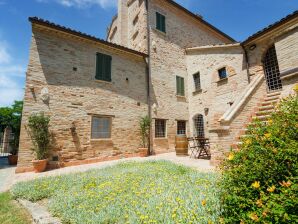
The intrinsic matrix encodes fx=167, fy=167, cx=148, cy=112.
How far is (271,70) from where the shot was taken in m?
8.23

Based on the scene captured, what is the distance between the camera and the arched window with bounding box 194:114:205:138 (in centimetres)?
1235

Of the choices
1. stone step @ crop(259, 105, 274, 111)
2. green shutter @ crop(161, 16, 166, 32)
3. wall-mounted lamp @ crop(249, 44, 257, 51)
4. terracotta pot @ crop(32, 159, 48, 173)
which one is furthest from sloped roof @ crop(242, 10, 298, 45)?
terracotta pot @ crop(32, 159, 48, 173)

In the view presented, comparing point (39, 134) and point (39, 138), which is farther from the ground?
point (39, 134)

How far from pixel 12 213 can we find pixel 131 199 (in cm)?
245

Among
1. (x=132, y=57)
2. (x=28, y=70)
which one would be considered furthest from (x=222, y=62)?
(x=28, y=70)

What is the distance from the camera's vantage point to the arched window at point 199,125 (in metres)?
12.4

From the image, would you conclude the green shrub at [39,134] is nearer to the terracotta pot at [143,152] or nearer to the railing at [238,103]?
the terracotta pot at [143,152]

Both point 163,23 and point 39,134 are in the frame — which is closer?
point 39,134

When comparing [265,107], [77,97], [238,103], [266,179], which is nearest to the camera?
[266,179]

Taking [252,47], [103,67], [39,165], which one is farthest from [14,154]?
[252,47]

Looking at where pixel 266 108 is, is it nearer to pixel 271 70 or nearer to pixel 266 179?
pixel 271 70

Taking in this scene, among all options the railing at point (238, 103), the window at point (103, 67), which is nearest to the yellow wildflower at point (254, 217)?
the railing at point (238, 103)

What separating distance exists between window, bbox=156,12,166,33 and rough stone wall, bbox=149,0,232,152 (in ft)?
0.97

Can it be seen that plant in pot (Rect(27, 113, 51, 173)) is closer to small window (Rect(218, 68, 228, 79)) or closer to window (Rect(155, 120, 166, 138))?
A: window (Rect(155, 120, 166, 138))
